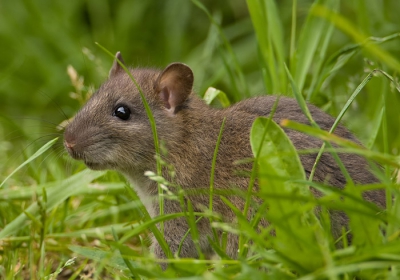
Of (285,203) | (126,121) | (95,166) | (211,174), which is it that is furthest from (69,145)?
(285,203)

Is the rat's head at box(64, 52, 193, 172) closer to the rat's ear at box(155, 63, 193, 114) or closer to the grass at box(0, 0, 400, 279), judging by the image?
the rat's ear at box(155, 63, 193, 114)

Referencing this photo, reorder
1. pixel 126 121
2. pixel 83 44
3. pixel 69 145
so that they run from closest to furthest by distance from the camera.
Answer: pixel 69 145 → pixel 126 121 → pixel 83 44

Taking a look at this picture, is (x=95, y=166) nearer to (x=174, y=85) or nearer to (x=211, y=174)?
(x=174, y=85)

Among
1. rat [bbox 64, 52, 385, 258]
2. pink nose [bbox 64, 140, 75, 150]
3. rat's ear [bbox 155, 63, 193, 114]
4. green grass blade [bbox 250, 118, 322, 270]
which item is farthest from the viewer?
rat's ear [bbox 155, 63, 193, 114]

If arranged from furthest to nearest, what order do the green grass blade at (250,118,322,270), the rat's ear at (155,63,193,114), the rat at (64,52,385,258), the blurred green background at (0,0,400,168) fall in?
the blurred green background at (0,0,400,168) < the rat's ear at (155,63,193,114) < the rat at (64,52,385,258) < the green grass blade at (250,118,322,270)

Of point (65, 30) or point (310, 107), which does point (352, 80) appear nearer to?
point (310, 107)

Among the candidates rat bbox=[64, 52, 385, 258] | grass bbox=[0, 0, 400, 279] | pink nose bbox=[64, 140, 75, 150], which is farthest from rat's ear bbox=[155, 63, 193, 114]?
pink nose bbox=[64, 140, 75, 150]
